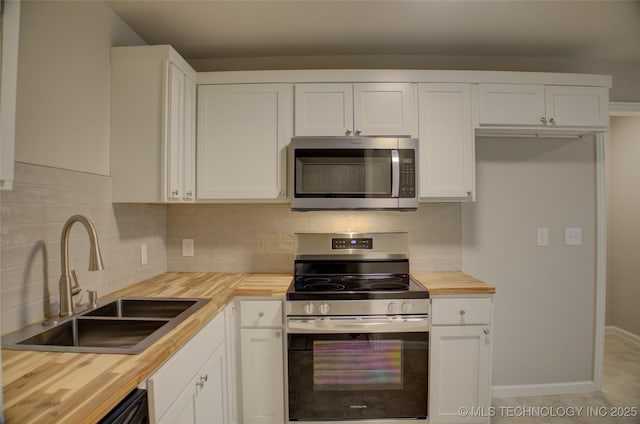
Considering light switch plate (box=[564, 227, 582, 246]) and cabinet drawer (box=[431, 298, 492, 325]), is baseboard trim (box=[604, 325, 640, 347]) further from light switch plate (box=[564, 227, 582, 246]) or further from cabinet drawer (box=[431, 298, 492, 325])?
cabinet drawer (box=[431, 298, 492, 325])

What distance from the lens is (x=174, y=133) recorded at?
5.82ft

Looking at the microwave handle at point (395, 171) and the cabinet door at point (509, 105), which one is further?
the cabinet door at point (509, 105)

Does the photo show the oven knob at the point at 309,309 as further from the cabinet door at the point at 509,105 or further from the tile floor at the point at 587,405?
the cabinet door at the point at 509,105

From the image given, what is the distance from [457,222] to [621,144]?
2400 mm

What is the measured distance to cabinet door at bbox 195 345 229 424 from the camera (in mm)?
1315

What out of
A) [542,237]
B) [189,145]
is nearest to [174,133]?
[189,145]

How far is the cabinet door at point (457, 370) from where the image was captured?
1794 mm

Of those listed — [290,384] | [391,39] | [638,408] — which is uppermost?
[391,39]

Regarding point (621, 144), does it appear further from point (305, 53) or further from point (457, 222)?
point (305, 53)

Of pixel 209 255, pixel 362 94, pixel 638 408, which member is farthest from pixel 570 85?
pixel 209 255

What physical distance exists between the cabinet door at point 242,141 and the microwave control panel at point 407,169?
725mm

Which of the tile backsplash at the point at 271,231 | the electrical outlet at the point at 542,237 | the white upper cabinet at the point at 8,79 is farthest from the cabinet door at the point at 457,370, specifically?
the white upper cabinet at the point at 8,79

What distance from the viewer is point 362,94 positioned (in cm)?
198

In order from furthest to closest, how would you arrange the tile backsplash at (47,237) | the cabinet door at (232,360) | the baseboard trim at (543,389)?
the baseboard trim at (543,389)
the cabinet door at (232,360)
the tile backsplash at (47,237)
